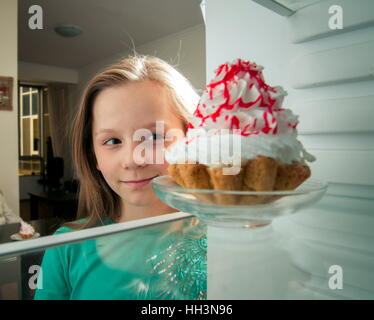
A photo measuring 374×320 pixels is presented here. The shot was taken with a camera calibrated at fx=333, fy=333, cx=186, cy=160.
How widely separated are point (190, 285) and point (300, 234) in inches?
5.2

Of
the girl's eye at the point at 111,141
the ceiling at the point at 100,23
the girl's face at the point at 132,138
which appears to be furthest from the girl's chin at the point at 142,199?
the ceiling at the point at 100,23

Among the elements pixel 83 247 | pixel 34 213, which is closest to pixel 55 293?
pixel 83 247

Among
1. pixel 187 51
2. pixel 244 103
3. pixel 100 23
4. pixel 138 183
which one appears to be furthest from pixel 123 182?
pixel 187 51

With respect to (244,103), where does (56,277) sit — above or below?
below

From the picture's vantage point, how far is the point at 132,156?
1.79ft

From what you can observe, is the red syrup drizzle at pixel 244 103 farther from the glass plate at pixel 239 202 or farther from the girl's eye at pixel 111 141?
the girl's eye at pixel 111 141

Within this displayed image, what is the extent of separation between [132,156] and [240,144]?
0.99 ft

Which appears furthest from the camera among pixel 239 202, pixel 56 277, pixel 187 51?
pixel 187 51

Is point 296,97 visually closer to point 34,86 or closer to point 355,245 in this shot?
point 355,245

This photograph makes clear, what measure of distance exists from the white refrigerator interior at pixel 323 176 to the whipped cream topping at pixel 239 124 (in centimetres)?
4

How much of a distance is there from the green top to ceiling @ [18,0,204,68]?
311 cm

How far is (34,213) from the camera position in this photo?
387 centimetres

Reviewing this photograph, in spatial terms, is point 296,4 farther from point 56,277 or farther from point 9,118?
point 9,118

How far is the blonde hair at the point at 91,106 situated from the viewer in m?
0.65
